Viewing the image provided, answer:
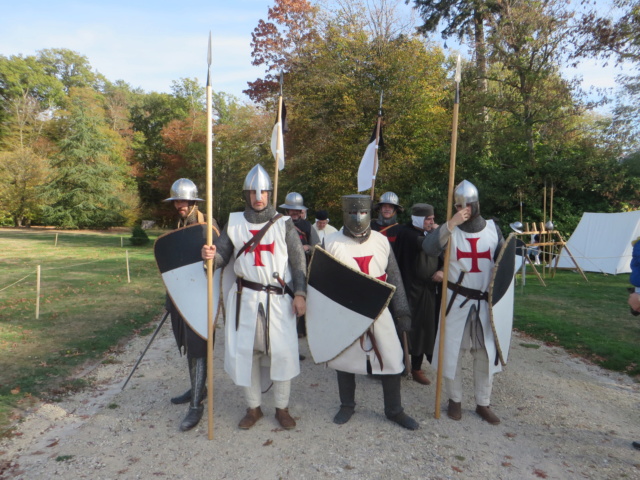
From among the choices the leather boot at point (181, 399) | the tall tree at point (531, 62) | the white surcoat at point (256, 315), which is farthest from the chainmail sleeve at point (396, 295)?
the tall tree at point (531, 62)

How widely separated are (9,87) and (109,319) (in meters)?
38.3

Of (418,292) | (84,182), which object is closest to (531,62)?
(418,292)

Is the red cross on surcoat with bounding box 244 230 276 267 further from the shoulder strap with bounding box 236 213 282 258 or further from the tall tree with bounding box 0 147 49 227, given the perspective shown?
the tall tree with bounding box 0 147 49 227

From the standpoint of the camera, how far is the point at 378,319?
350cm

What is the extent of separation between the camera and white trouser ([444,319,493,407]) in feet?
11.9

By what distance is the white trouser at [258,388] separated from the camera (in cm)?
352

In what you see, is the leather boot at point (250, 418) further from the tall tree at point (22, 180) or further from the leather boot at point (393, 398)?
the tall tree at point (22, 180)

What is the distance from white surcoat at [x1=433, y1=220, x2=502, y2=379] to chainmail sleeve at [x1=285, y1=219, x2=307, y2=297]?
1.23 meters

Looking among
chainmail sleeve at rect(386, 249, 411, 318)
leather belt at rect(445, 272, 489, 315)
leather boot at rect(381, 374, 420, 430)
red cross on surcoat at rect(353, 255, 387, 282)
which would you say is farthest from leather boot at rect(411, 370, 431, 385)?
red cross on surcoat at rect(353, 255, 387, 282)

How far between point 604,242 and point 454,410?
12.2 meters

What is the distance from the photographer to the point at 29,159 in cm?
2956

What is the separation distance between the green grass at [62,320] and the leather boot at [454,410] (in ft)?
11.6

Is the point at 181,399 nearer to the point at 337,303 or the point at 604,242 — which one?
the point at 337,303

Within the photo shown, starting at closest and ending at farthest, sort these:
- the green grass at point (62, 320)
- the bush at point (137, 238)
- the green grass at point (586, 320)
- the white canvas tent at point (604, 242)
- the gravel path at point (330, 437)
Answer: the gravel path at point (330, 437), the green grass at point (62, 320), the green grass at point (586, 320), the white canvas tent at point (604, 242), the bush at point (137, 238)
